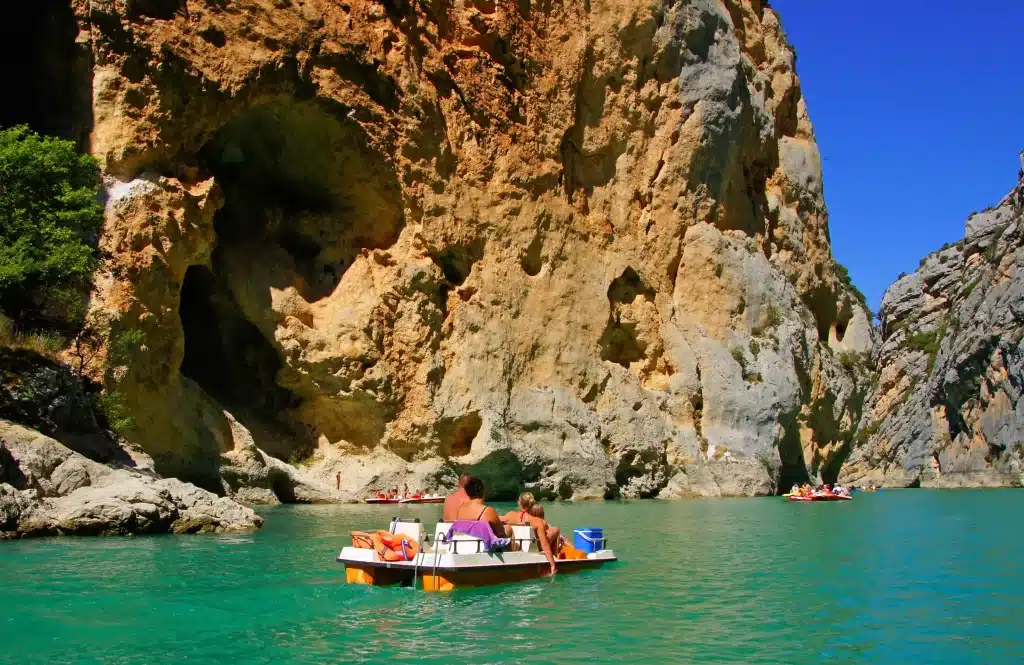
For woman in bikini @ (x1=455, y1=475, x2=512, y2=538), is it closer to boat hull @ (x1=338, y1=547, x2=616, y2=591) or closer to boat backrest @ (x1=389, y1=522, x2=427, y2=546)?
boat hull @ (x1=338, y1=547, x2=616, y2=591)

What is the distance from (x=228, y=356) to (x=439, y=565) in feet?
65.3

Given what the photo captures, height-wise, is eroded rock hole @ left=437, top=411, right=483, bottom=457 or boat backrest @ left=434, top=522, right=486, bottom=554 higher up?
eroded rock hole @ left=437, top=411, right=483, bottom=457

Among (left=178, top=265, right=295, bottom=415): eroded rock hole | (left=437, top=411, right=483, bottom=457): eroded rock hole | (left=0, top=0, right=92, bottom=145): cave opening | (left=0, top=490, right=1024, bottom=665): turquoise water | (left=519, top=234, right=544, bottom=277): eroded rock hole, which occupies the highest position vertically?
(left=0, top=0, right=92, bottom=145): cave opening

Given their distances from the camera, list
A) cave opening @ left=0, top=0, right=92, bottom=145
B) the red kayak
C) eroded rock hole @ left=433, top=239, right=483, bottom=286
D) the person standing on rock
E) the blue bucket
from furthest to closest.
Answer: eroded rock hole @ left=433, top=239, right=483, bottom=286 < the red kayak < cave opening @ left=0, top=0, right=92, bottom=145 < the blue bucket < the person standing on rock

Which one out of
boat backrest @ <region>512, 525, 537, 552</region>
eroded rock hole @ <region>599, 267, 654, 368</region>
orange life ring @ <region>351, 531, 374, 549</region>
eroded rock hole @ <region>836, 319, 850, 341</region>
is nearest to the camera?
orange life ring @ <region>351, 531, 374, 549</region>

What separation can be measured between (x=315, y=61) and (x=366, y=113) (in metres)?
2.09

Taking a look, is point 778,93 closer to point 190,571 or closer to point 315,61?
point 315,61

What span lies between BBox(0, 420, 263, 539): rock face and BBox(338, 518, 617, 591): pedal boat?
561cm

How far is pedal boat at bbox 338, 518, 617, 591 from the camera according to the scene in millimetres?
11891

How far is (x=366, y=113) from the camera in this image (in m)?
28.4

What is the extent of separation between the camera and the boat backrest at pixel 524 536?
1333 cm

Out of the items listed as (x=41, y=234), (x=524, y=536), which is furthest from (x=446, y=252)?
(x=524, y=536)

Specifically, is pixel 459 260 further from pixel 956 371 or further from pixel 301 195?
pixel 956 371

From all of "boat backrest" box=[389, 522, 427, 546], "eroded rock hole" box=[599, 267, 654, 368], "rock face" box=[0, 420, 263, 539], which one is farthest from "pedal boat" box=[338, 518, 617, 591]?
"eroded rock hole" box=[599, 267, 654, 368]
